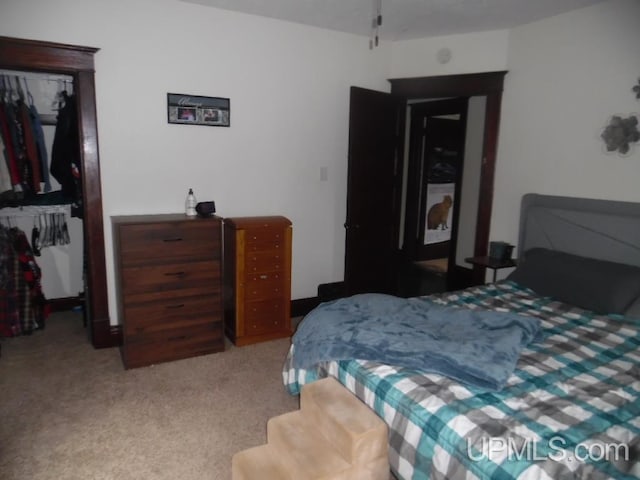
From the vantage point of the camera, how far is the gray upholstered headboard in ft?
9.43

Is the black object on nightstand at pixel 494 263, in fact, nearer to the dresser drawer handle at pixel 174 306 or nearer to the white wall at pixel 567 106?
the white wall at pixel 567 106

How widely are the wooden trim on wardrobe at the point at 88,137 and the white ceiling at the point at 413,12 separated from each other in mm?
957

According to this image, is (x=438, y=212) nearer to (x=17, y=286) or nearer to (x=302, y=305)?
(x=302, y=305)

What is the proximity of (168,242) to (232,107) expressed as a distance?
1.27 metres

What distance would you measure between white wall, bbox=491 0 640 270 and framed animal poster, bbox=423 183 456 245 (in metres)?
2.46

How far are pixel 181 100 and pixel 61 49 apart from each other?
0.81 metres

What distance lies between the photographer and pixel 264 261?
3.34 metres

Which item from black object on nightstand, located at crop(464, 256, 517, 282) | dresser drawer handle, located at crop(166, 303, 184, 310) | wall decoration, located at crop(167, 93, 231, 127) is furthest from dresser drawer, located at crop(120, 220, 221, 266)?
black object on nightstand, located at crop(464, 256, 517, 282)

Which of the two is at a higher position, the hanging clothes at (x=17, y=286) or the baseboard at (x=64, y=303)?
the hanging clothes at (x=17, y=286)

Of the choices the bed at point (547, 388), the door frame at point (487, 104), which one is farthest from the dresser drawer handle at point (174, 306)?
the door frame at point (487, 104)

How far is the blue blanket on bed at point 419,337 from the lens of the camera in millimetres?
1804

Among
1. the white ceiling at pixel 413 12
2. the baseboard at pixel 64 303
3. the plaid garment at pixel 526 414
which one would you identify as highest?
the white ceiling at pixel 413 12

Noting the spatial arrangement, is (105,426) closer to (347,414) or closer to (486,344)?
(347,414)

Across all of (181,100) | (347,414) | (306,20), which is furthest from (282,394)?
(306,20)
